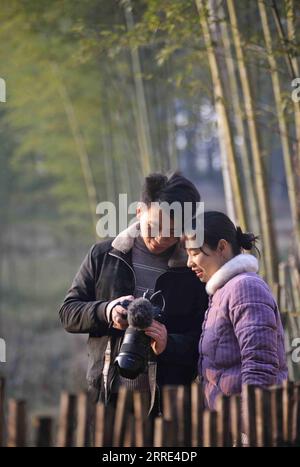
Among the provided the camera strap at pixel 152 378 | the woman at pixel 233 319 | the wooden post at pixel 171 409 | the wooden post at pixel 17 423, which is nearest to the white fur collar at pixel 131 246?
the woman at pixel 233 319

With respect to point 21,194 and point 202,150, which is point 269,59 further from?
point 202,150

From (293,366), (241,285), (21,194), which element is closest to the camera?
(241,285)

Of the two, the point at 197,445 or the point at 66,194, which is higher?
the point at 66,194

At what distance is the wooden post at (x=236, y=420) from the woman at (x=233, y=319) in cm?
32

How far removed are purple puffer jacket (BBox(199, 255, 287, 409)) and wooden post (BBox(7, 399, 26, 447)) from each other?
0.77 m

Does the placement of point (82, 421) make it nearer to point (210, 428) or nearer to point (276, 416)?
point (210, 428)

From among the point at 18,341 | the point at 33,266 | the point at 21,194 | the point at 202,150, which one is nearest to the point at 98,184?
the point at 18,341

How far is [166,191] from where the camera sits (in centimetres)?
333

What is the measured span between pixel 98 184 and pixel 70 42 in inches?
248

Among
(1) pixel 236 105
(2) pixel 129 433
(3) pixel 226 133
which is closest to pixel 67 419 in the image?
(2) pixel 129 433

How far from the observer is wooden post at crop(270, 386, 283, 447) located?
2.62 meters

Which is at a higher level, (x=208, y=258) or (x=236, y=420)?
(x=208, y=258)

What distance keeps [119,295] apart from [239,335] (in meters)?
0.58

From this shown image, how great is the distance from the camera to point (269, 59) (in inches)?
218
